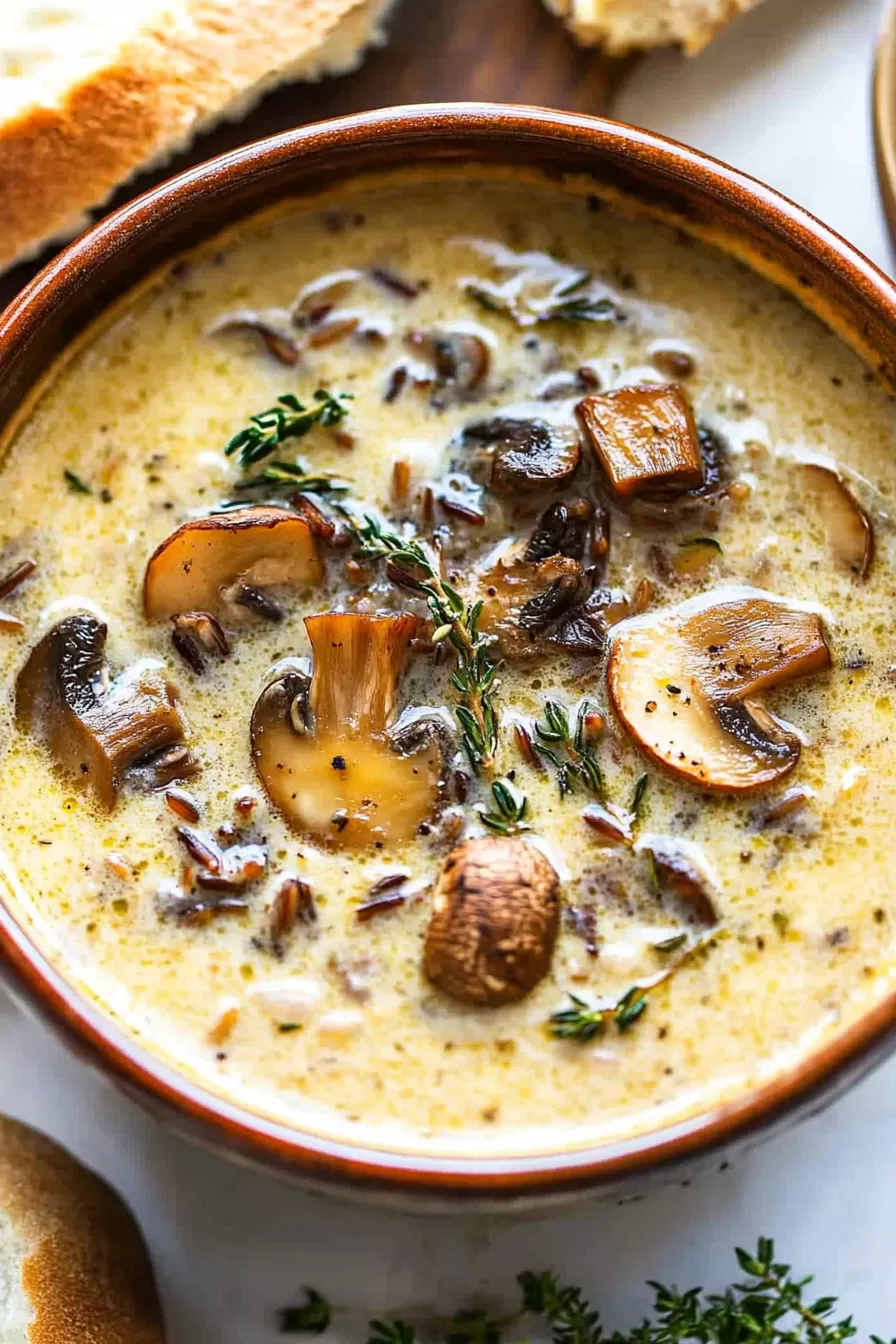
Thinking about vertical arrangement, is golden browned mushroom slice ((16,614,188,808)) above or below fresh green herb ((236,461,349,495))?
below

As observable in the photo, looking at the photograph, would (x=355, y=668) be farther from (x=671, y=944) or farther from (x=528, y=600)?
(x=671, y=944)

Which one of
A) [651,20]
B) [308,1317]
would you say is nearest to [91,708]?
[308,1317]

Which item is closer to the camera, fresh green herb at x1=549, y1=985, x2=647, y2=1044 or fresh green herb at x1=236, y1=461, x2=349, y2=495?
fresh green herb at x1=549, y1=985, x2=647, y2=1044

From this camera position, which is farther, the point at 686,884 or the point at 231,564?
the point at 231,564

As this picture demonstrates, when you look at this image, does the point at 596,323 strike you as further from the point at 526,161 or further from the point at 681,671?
the point at 681,671

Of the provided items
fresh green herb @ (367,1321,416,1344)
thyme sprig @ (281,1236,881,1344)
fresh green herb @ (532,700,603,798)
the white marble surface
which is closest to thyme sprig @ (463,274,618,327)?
fresh green herb @ (532,700,603,798)

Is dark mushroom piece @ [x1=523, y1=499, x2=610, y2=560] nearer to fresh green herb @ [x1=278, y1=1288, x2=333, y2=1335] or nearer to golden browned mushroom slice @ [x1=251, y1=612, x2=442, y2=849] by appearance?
golden browned mushroom slice @ [x1=251, y1=612, x2=442, y2=849]

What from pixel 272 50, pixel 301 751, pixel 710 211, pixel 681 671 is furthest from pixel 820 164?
pixel 301 751
